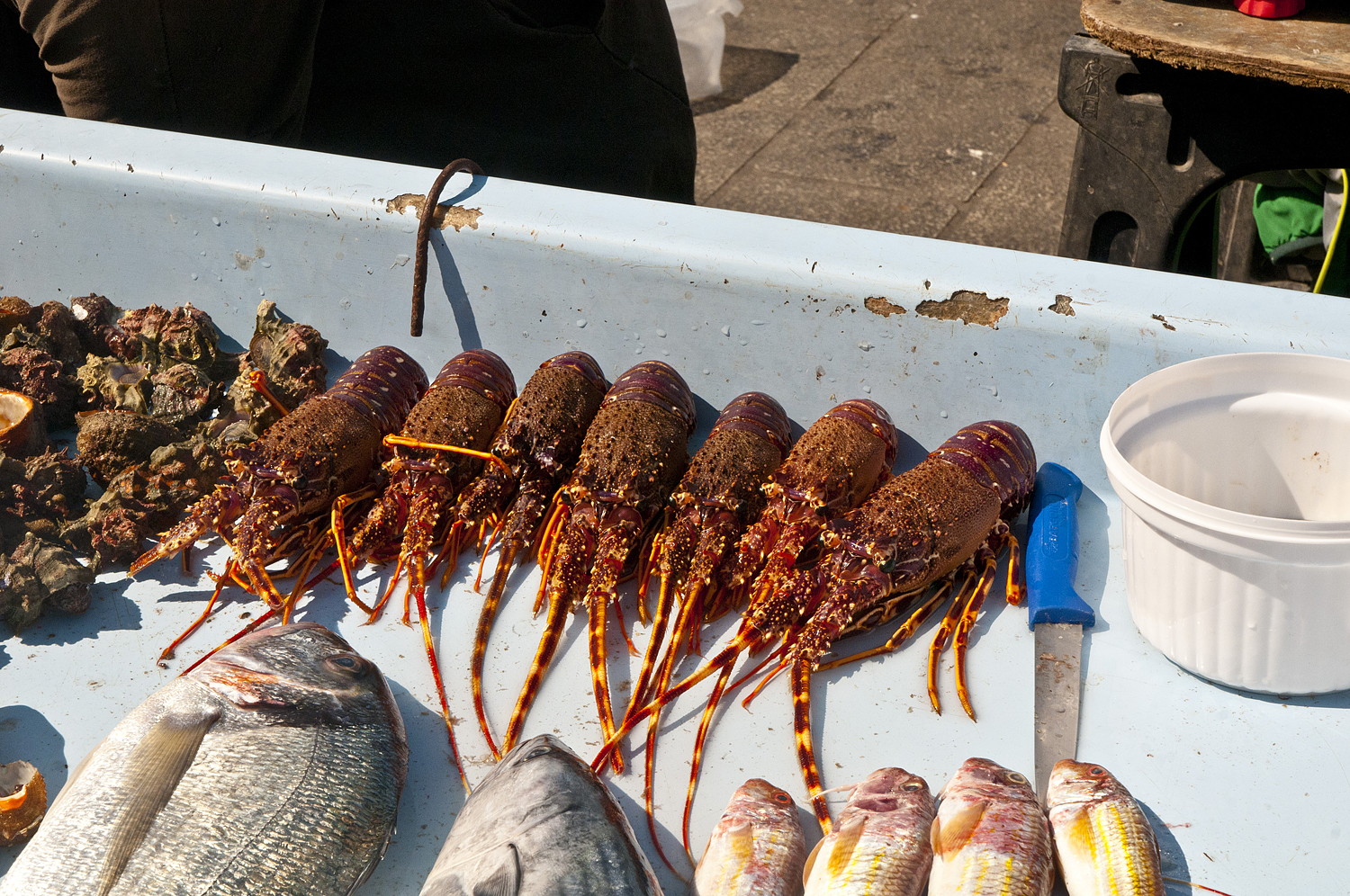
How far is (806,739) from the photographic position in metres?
1.86

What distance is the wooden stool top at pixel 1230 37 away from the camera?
253cm

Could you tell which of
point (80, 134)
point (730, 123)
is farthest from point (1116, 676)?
point (730, 123)

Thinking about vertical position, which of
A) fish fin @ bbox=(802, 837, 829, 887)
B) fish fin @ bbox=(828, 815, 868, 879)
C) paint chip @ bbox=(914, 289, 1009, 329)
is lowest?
fish fin @ bbox=(802, 837, 829, 887)

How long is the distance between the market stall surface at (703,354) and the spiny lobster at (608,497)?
9 cm

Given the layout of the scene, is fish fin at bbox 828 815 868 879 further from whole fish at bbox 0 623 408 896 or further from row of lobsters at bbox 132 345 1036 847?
whole fish at bbox 0 623 408 896

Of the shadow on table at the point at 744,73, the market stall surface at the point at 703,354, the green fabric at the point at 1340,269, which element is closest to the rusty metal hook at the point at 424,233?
the market stall surface at the point at 703,354

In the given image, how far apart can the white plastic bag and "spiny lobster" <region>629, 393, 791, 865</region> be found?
14.5 feet

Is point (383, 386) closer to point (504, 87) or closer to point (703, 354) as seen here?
point (703, 354)

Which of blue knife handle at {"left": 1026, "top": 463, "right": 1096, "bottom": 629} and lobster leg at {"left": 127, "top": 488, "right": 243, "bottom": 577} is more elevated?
blue knife handle at {"left": 1026, "top": 463, "right": 1096, "bottom": 629}

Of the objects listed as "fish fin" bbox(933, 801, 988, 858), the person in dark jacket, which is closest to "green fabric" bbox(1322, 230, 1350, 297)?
the person in dark jacket

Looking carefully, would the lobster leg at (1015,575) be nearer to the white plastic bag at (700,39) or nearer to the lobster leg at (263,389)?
the lobster leg at (263,389)

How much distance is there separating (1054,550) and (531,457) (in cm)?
121

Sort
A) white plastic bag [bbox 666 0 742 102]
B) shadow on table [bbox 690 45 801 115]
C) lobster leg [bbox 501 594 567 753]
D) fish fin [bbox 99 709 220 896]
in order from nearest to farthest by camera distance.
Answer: fish fin [bbox 99 709 220 896]
lobster leg [bbox 501 594 567 753]
white plastic bag [bbox 666 0 742 102]
shadow on table [bbox 690 45 801 115]

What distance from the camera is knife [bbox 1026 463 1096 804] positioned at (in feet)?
6.13
